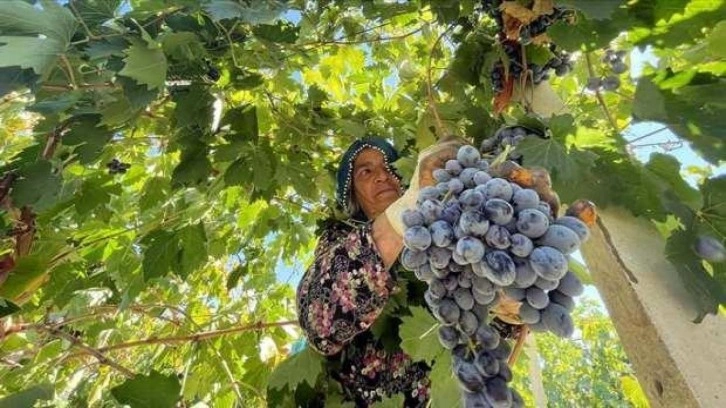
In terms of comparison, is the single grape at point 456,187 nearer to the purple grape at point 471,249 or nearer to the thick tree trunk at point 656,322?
the purple grape at point 471,249

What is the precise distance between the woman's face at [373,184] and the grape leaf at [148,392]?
4.09ft

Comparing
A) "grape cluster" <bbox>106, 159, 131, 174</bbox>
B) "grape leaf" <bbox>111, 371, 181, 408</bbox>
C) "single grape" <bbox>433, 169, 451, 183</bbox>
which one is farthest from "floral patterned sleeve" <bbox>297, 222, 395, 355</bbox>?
"grape cluster" <bbox>106, 159, 131, 174</bbox>

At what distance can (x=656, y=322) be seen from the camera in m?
1.03

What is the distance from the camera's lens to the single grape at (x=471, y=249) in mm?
906

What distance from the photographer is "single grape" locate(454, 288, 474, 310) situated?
100 centimetres

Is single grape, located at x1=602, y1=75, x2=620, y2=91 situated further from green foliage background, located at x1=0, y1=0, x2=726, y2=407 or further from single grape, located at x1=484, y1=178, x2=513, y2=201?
single grape, located at x1=484, y1=178, x2=513, y2=201

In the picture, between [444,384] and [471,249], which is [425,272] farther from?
[444,384]

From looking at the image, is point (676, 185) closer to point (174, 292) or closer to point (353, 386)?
point (353, 386)

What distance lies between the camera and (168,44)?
1538 mm

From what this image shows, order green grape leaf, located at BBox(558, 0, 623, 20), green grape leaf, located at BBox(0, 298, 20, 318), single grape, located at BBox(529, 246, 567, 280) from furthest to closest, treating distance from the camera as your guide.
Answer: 1. green grape leaf, located at BBox(0, 298, 20, 318)
2. green grape leaf, located at BBox(558, 0, 623, 20)
3. single grape, located at BBox(529, 246, 567, 280)

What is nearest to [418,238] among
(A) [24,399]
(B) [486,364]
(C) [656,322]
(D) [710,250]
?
(B) [486,364]

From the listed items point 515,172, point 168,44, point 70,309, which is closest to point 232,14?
point 168,44

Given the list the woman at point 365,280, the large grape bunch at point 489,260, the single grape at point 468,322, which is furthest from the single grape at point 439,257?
the woman at point 365,280

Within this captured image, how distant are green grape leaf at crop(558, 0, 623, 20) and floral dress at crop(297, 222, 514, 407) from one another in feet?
3.15
